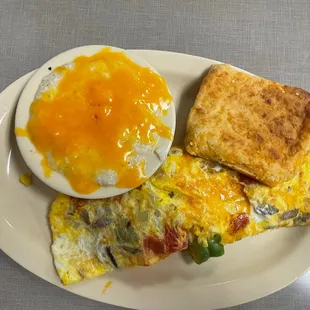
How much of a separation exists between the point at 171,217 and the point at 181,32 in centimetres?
101

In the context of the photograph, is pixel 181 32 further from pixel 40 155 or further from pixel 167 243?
pixel 167 243

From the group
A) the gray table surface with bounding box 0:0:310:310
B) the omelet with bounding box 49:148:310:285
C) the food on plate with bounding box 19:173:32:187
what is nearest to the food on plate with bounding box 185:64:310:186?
the omelet with bounding box 49:148:310:285

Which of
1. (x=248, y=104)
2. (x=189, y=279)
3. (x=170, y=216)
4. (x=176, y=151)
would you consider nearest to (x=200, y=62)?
(x=248, y=104)

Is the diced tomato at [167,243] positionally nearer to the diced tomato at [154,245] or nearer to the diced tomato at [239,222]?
the diced tomato at [154,245]

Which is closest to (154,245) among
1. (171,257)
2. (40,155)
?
(171,257)

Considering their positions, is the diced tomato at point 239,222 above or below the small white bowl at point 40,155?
below

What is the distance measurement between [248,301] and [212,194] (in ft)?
1.88

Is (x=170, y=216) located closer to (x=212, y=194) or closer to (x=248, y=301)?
(x=212, y=194)

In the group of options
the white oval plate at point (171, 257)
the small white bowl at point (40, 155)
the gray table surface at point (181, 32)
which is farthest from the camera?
the gray table surface at point (181, 32)

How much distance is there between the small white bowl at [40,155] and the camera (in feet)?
5.85

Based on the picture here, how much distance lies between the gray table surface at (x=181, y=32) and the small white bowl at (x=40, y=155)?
0.38 m

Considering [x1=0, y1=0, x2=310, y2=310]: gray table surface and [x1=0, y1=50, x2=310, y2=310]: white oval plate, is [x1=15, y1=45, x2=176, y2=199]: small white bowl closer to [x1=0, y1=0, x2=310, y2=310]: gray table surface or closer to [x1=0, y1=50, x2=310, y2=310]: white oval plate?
[x1=0, y1=50, x2=310, y2=310]: white oval plate

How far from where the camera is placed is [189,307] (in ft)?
6.58

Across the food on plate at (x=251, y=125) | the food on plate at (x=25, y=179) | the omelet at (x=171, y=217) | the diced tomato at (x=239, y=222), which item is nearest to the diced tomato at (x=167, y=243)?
the omelet at (x=171, y=217)
